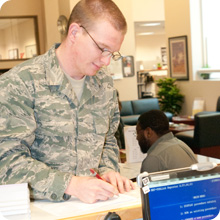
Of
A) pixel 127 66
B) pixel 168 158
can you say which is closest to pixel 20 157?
pixel 168 158

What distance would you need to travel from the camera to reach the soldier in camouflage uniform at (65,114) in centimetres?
178

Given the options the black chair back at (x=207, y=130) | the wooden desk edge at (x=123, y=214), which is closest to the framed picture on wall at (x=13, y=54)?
the black chair back at (x=207, y=130)

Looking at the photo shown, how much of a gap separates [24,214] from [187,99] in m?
8.95

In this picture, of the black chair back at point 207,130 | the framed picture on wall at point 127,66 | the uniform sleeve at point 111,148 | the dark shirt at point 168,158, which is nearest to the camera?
the uniform sleeve at point 111,148

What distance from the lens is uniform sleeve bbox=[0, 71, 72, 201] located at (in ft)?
5.81

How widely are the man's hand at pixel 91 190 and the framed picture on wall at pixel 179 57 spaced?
861cm

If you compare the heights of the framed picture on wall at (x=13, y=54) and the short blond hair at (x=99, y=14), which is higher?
the framed picture on wall at (x=13, y=54)

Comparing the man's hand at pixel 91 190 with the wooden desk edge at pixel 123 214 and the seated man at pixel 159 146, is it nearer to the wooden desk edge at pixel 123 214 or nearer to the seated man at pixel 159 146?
the wooden desk edge at pixel 123 214

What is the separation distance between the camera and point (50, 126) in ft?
6.27

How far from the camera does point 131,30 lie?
36.7ft

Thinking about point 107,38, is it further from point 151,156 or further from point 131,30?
point 131,30

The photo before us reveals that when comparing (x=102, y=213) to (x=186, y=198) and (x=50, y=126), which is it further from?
(x=50, y=126)

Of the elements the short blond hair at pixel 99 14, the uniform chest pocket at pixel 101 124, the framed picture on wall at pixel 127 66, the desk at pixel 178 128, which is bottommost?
the desk at pixel 178 128

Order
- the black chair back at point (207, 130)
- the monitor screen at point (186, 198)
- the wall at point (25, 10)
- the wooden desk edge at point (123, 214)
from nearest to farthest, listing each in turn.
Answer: the monitor screen at point (186, 198)
the wooden desk edge at point (123, 214)
the black chair back at point (207, 130)
the wall at point (25, 10)
